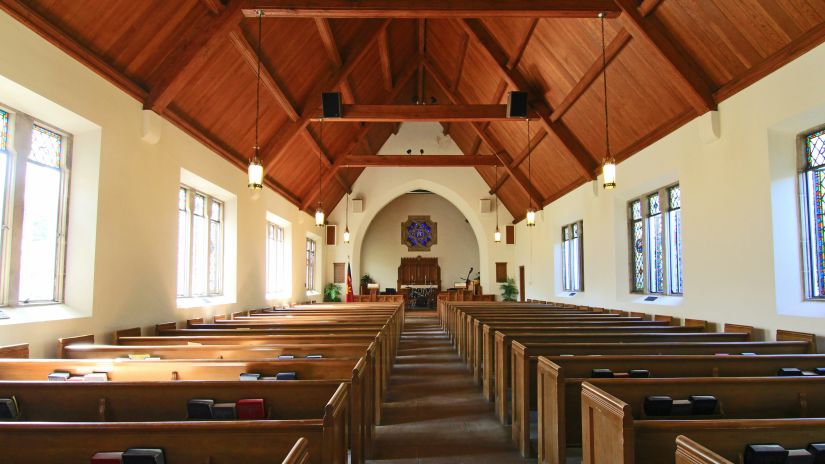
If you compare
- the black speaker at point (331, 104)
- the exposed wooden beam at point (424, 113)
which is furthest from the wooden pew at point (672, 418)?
the black speaker at point (331, 104)

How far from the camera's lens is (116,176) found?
4.96 metres

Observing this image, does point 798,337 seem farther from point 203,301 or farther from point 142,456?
point 203,301

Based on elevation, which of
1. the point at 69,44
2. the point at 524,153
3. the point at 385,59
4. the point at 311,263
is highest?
the point at 385,59

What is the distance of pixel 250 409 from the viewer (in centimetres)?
238

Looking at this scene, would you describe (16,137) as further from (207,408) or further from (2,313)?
(207,408)

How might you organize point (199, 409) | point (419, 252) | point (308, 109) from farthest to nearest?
point (419, 252) → point (308, 109) → point (199, 409)

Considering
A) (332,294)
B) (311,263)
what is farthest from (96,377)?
(332,294)

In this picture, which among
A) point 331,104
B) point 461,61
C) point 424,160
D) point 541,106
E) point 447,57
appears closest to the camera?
point 331,104

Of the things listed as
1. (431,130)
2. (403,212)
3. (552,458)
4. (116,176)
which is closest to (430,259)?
(403,212)

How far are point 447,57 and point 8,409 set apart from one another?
958 centimetres

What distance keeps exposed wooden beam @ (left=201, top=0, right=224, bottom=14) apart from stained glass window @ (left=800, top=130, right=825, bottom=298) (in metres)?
5.48

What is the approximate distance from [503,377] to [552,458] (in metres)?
1.20

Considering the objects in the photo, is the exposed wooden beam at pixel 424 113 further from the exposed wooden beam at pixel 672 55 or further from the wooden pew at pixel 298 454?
the wooden pew at pixel 298 454

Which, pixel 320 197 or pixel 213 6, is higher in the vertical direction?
pixel 213 6
